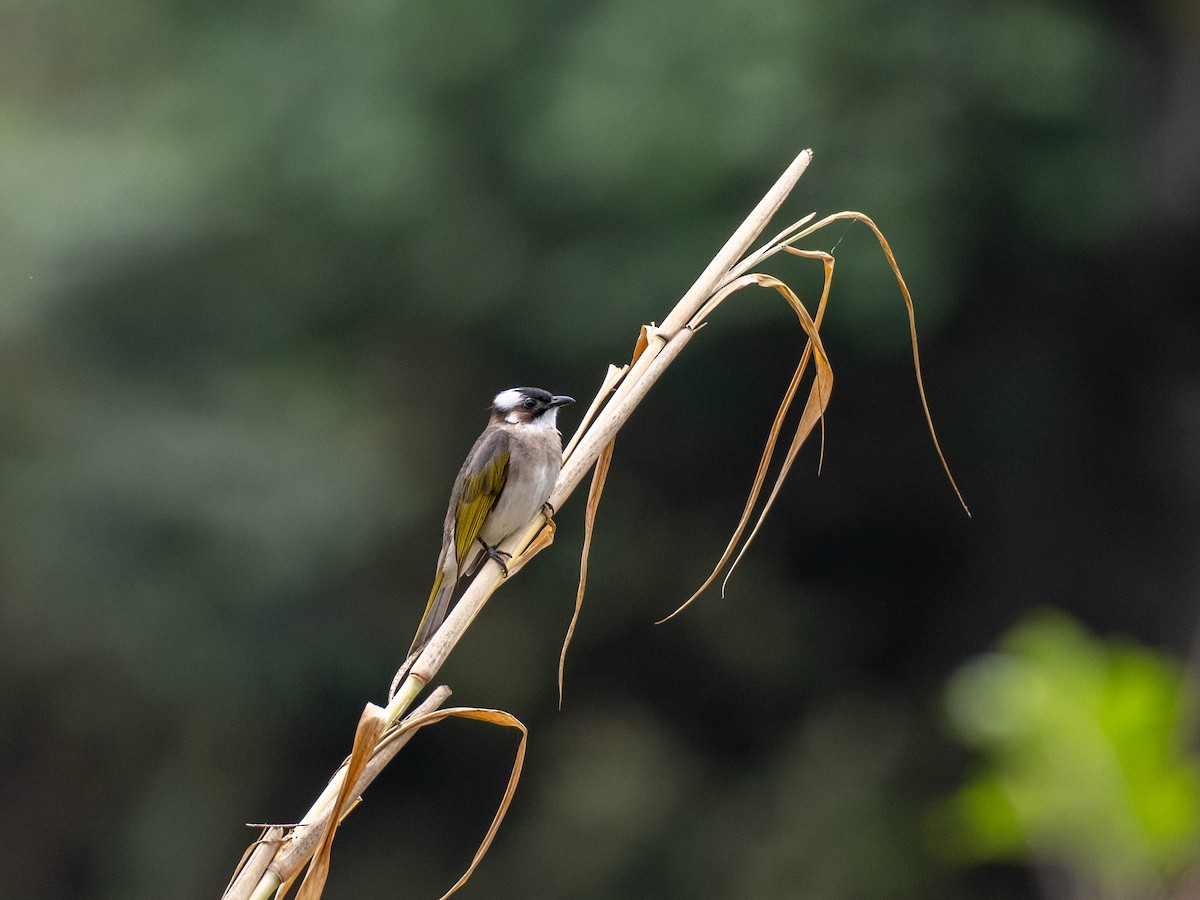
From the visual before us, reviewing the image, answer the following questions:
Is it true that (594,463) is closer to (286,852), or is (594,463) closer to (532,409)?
(286,852)

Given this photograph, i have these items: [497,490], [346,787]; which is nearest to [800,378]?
[346,787]

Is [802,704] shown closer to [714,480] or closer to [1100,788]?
[714,480]

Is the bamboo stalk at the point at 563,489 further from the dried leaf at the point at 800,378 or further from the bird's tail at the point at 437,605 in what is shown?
the bird's tail at the point at 437,605

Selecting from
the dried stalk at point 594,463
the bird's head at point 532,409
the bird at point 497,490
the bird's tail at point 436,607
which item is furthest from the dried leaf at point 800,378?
the bird's head at point 532,409

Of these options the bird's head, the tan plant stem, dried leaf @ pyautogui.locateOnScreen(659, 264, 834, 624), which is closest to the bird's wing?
the bird's head

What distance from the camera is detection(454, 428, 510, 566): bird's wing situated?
4172mm

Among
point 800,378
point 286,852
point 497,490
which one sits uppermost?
point 800,378

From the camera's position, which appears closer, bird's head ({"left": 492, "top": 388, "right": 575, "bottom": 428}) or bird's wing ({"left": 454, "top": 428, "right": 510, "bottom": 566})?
bird's wing ({"left": 454, "top": 428, "right": 510, "bottom": 566})

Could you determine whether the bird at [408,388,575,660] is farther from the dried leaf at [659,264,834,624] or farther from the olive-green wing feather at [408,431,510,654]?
the dried leaf at [659,264,834,624]

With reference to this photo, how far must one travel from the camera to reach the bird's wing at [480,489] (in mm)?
4172

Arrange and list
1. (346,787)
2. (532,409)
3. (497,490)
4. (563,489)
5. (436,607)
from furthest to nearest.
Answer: (532,409)
(497,490)
(436,607)
(563,489)
(346,787)

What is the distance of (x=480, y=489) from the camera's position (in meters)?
4.34

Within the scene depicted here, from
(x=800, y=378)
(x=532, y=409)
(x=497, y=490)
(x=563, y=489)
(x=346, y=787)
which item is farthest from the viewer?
(x=532, y=409)

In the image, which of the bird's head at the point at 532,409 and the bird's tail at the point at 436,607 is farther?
the bird's head at the point at 532,409
